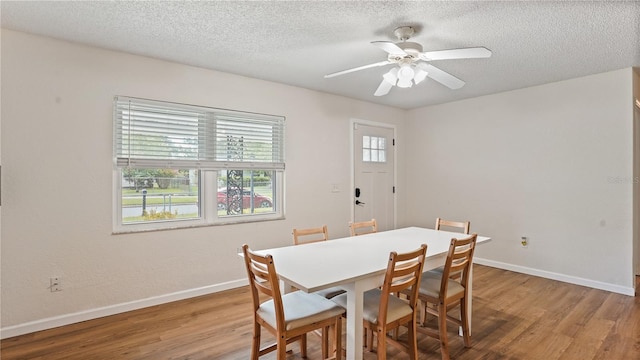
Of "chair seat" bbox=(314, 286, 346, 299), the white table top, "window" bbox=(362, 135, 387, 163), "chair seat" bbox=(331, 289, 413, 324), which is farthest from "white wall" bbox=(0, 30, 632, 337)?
"chair seat" bbox=(331, 289, 413, 324)

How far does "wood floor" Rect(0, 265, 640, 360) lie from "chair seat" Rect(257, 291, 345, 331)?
0.55 metres

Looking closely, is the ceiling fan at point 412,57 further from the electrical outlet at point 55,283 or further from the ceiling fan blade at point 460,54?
the electrical outlet at point 55,283

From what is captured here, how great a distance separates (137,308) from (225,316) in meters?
0.88

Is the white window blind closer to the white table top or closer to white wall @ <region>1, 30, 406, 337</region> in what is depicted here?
white wall @ <region>1, 30, 406, 337</region>

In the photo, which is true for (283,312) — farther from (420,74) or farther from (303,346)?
(420,74)

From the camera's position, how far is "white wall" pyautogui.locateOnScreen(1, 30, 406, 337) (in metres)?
2.60

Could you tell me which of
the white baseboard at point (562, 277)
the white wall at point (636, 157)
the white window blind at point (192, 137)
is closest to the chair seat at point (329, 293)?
the white window blind at point (192, 137)

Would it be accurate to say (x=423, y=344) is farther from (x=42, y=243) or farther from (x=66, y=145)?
(x=66, y=145)

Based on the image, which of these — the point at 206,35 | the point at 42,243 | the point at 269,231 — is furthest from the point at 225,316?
the point at 206,35

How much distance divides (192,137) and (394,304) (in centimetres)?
260

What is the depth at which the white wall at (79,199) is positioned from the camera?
8.54 feet

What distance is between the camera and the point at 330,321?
1960mm

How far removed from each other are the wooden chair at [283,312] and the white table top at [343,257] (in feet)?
0.38

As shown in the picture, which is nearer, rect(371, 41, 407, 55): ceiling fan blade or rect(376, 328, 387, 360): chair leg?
rect(376, 328, 387, 360): chair leg
